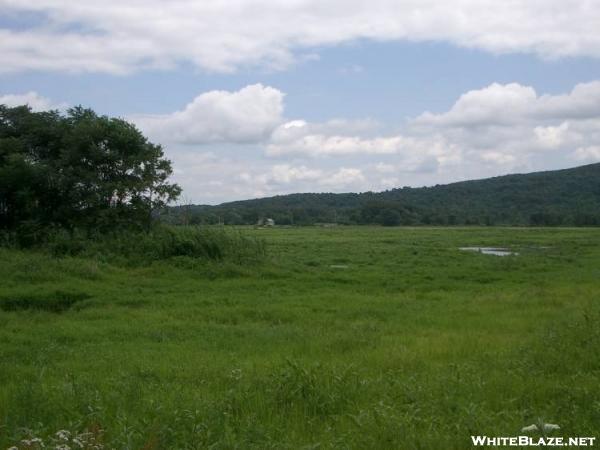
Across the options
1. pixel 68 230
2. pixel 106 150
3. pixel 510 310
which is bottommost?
pixel 510 310

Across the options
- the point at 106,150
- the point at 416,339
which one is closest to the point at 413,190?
the point at 106,150

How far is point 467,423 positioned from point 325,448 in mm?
1220

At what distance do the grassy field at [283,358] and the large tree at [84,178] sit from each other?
332cm

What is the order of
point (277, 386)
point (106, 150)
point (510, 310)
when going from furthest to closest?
point (106, 150) → point (510, 310) → point (277, 386)

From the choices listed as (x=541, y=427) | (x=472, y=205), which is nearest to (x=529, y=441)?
(x=541, y=427)

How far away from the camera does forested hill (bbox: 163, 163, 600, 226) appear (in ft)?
278

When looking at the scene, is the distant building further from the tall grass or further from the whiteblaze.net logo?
the whiteblaze.net logo

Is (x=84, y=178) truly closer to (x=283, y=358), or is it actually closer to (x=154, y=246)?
(x=154, y=246)

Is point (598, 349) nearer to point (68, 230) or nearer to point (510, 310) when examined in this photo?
point (510, 310)

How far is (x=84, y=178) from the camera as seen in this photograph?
21.4m

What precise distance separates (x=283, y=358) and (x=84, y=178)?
14.6m

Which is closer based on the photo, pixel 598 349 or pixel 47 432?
pixel 47 432

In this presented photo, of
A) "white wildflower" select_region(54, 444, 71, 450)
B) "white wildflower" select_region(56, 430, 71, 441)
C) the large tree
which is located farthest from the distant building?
"white wildflower" select_region(54, 444, 71, 450)

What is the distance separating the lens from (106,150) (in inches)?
862
